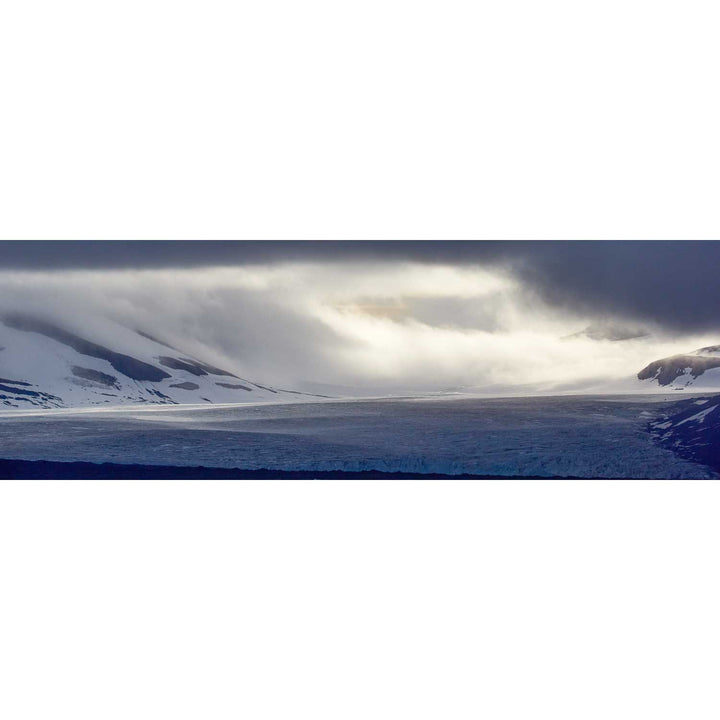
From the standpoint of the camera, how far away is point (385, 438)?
7.11 meters

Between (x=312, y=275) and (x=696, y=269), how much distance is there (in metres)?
2.57

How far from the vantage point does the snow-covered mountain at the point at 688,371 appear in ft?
23.7

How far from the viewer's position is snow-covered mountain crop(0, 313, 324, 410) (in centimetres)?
717

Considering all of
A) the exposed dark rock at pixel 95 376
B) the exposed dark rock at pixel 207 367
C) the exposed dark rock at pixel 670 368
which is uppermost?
the exposed dark rock at pixel 670 368

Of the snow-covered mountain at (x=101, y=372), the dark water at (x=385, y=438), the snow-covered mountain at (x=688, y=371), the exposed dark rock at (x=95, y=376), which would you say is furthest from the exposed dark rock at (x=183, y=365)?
the snow-covered mountain at (x=688, y=371)

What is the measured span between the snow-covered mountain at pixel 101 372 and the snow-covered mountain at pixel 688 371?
233 centimetres

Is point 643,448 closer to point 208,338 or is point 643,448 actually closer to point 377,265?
point 377,265

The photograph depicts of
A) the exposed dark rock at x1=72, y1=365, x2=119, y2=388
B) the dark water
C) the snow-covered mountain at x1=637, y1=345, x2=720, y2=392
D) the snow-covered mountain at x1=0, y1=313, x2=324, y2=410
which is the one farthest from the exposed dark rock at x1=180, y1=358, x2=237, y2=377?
the snow-covered mountain at x1=637, y1=345, x2=720, y2=392

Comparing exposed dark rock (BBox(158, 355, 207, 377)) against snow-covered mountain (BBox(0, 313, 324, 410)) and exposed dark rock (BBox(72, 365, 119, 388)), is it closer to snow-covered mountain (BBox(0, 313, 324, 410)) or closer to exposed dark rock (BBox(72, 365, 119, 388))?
snow-covered mountain (BBox(0, 313, 324, 410))

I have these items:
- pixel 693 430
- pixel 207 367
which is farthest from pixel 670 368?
pixel 207 367

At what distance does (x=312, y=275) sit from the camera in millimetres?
7199

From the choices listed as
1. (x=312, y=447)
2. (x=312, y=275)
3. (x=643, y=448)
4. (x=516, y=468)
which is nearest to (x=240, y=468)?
(x=312, y=447)

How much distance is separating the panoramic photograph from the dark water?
0.01m

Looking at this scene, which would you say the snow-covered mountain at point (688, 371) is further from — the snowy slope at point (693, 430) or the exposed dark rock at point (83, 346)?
the exposed dark rock at point (83, 346)
